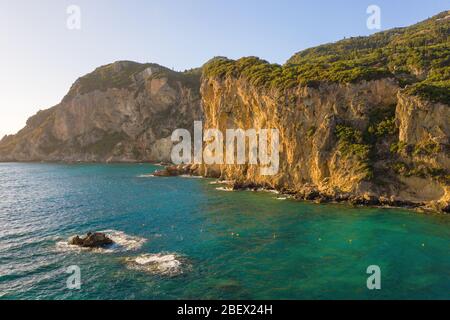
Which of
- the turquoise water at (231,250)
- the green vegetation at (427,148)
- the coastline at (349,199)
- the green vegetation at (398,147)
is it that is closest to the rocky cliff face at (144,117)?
the coastline at (349,199)

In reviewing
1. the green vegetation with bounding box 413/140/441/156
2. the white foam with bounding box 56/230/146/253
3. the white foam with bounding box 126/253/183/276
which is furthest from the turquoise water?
the green vegetation with bounding box 413/140/441/156

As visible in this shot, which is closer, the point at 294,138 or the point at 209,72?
the point at 294,138

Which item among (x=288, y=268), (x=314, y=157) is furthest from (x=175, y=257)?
(x=314, y=157)

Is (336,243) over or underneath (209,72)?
underneath

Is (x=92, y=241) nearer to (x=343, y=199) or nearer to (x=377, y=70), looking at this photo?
(x=343, y=199)

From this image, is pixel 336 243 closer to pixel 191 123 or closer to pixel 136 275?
pixel 136 275

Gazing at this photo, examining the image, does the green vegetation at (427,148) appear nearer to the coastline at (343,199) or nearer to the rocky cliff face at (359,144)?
the rocky cliff face at (359,144)
